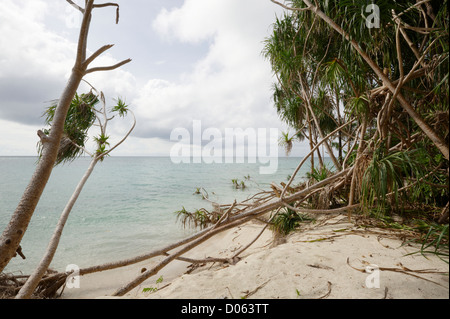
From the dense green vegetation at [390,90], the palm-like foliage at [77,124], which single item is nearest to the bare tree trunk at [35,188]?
the dense green vegetation at [390,90]

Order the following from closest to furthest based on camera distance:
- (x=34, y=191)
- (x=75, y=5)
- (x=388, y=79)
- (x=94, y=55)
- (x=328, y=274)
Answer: (x=34, y=191) < (x=94, y=55) < (x=75, y=5) < (x=328, y=274) < (x=388, y=79)

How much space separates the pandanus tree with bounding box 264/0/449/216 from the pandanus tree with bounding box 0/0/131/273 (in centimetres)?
254

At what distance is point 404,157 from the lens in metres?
2.25

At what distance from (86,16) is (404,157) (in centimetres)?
303

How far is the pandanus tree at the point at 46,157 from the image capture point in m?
1.10

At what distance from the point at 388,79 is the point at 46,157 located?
3.31m

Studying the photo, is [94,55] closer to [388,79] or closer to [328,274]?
[328,274]

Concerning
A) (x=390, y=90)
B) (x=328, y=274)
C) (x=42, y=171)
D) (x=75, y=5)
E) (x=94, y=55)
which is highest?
(x=75, y=5)

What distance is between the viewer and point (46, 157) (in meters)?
1.20

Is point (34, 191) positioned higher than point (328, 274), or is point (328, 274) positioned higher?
point (34, 191)

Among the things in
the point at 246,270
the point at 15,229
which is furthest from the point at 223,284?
the point at 15,229

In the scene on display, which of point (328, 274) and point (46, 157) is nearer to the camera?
point (46, 157)

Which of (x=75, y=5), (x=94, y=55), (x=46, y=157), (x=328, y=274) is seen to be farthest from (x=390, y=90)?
(x=46, y=157)
